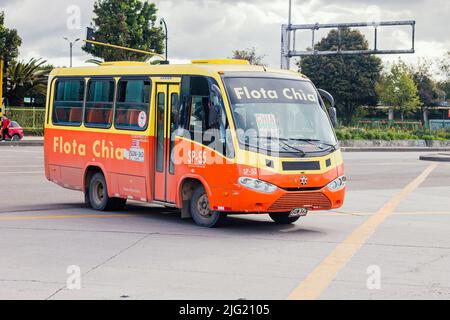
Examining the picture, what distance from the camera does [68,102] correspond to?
1803 cm

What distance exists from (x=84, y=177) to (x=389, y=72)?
286ft

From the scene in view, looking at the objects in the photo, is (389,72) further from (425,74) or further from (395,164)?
(395,164)

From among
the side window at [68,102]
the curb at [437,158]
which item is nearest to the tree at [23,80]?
the curb at [437,158]

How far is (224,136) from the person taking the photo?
1383 centimetres

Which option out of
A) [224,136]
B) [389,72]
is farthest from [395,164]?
[389,72]

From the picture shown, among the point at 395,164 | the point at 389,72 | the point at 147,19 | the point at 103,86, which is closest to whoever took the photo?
the point at 103,86

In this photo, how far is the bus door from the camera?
15000 mm

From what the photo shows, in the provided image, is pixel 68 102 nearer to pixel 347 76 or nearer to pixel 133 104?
pixel 133 104

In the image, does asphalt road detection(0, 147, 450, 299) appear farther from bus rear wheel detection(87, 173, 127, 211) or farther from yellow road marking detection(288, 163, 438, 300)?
bus rear wheel detection(87, 173, 127, 211)

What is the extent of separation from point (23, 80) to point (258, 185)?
180 ft

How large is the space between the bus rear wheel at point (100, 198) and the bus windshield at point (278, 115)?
3.88m

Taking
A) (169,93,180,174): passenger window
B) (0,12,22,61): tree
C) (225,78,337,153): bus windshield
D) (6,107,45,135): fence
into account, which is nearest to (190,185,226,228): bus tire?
(169,93,180,174): passenger window

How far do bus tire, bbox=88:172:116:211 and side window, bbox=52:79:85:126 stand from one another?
4.00 feet

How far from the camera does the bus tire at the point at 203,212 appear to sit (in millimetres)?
14282
